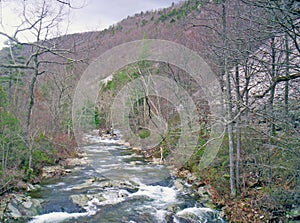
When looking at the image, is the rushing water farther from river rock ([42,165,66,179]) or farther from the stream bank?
river rock ([42,165,66,179])

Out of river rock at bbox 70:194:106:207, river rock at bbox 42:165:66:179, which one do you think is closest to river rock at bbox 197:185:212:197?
river rock at bbox 70:194:106:207

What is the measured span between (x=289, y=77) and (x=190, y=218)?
520 centimetres

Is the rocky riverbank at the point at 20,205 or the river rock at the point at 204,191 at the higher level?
the river rock at the point at 204,191

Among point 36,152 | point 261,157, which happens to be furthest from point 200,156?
point 36,152

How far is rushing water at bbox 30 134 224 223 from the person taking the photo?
25.2 feet

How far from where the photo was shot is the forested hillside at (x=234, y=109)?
395 centimetres

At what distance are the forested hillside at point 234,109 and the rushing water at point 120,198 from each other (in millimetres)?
1043

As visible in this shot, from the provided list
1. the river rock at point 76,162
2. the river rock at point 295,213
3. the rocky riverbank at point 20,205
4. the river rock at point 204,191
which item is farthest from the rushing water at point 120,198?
the river rock at point 295,213

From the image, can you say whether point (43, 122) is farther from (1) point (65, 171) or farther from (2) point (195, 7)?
(2) point (195, 7)

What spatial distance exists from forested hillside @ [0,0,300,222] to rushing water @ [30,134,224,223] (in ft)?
3.42

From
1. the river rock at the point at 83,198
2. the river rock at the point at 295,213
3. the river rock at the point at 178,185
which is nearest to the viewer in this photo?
the river rock at the point at 295,213

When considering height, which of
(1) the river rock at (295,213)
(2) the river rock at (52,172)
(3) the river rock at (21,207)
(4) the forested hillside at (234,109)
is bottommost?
(3) the river rock at (21,207)

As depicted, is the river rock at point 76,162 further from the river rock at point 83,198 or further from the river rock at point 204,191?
the river rock at point 204,191

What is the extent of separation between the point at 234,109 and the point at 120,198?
541 cm
